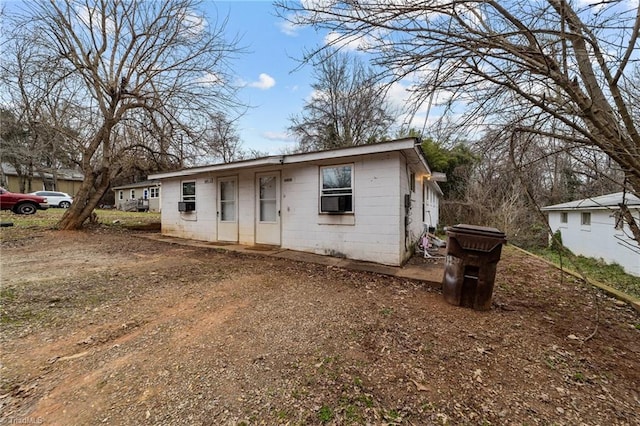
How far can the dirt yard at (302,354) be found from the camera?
190 centimetres

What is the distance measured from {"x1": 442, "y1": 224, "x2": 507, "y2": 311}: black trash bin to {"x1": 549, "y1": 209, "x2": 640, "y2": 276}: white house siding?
7.19 m

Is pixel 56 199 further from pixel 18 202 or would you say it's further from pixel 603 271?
pixel 603 271

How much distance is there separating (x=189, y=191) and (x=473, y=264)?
880 centimetres

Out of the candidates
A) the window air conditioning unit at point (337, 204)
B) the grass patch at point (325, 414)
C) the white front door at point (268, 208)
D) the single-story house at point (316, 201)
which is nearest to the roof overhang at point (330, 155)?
the single-story house at point (316, 201)

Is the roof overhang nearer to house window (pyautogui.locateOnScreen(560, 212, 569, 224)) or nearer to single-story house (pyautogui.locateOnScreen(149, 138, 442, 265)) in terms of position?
single-story house (pyautogui.locateOnScreen(149, 138, 442, 265))

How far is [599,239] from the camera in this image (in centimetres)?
1062

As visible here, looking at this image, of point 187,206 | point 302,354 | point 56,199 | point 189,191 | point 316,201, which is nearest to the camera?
point 302,354

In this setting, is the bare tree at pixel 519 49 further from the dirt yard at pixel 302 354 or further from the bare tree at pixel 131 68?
the bare tree at pixel 131 68

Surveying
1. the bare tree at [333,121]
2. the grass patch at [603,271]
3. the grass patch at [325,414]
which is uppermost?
the bare tree at [333,121]

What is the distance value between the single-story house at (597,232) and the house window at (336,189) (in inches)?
275

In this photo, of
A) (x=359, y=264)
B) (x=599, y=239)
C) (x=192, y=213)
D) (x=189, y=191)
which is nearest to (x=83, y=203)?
(x=189, y=191)

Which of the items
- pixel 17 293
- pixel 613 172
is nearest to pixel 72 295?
pixel 17 293

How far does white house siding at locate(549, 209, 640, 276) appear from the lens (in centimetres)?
879

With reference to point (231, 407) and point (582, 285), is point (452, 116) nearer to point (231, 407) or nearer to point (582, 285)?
point (231, 407)
